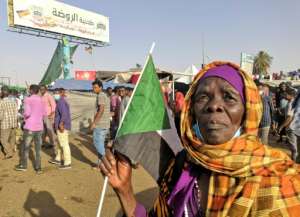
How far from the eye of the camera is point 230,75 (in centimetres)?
135

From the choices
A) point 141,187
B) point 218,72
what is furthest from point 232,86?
point 141,187

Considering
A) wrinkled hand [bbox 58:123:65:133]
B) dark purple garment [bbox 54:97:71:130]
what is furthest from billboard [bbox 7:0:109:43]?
wrinkled hand [bbox 58:123:65:133]

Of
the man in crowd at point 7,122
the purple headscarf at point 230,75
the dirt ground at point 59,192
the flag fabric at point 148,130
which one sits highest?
the purple headscarf at point 230,75

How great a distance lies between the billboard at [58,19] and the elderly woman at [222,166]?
2723cm

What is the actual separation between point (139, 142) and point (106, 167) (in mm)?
232

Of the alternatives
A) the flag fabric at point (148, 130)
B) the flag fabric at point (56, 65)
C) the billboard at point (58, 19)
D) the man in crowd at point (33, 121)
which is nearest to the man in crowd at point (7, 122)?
the man in crowd at point (33, 121)

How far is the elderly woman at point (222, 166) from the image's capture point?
119 centimetres

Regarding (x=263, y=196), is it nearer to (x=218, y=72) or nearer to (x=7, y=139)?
(x=218, y=72)

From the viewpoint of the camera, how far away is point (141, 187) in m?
5.38

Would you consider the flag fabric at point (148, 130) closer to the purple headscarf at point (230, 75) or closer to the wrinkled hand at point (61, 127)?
the purple headscarf at point (230, 75)

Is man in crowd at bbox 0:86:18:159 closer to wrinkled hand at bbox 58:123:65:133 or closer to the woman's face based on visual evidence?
wrinkled hand at bbox 58:123:65:133

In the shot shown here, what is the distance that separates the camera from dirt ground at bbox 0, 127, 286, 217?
4504mm

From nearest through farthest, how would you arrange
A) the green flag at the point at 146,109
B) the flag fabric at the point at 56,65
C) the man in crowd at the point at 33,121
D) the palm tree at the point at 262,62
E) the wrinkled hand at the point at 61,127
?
the green flag at the point at 146,109
the man in crowd at the point at 33,121
the wrinkled hand at the point at 61,127
the flag fabric at the point at 56,65
the palm tree at the point at 262,62

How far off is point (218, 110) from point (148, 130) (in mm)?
453
